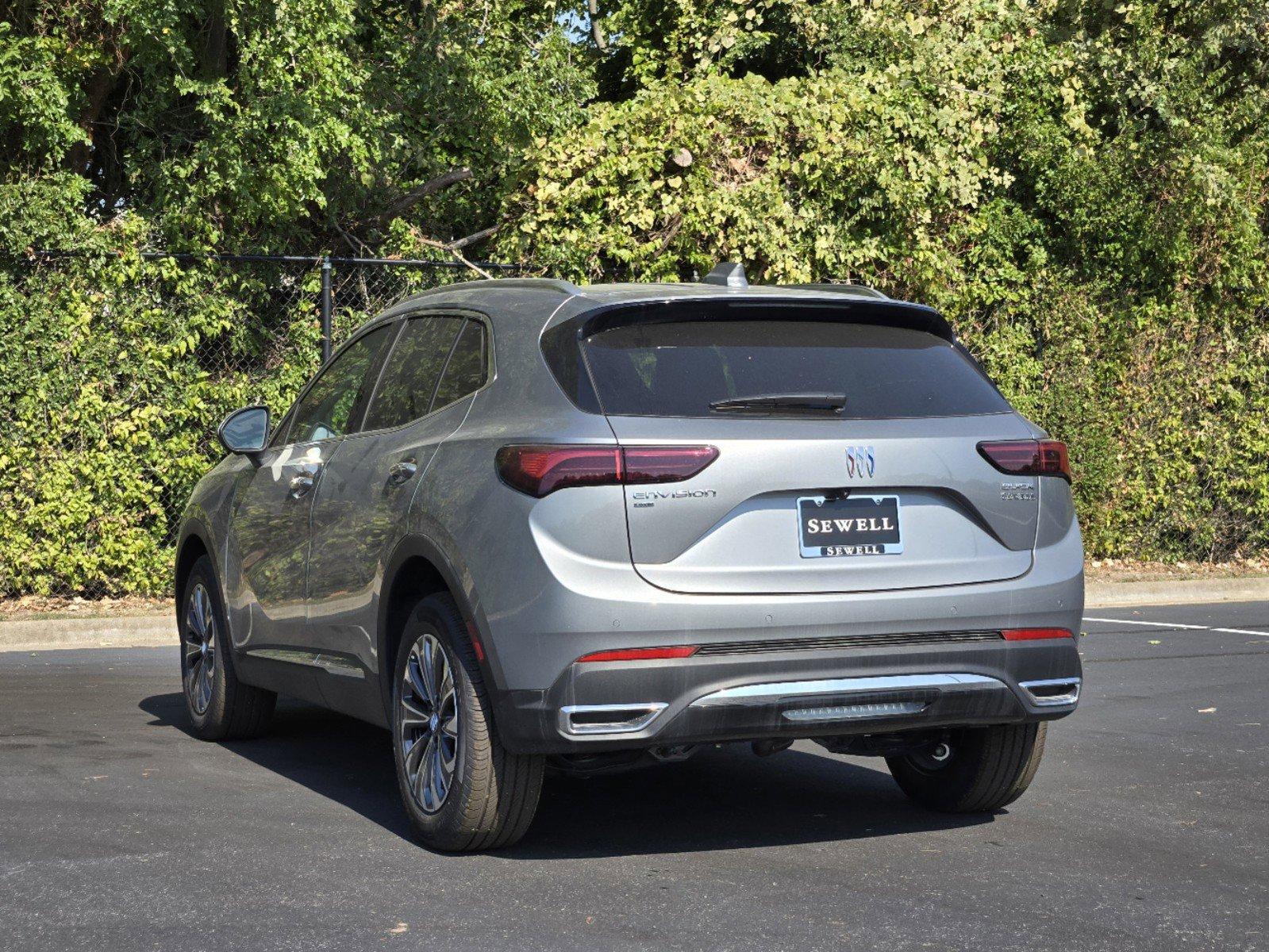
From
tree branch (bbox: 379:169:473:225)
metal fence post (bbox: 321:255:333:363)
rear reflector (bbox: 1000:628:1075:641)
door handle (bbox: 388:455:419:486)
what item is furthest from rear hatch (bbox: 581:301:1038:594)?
tree branch (bbox: 379:169:473:225)

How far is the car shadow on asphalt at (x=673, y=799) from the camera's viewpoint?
18.8 feet

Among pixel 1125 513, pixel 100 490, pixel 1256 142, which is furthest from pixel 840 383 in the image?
pixel 1256 142

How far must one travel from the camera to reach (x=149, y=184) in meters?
13.6

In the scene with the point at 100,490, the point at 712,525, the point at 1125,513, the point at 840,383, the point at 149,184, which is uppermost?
the point at 149,184

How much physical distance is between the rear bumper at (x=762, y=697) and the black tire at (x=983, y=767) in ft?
1.99

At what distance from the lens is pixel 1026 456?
17.9 feet

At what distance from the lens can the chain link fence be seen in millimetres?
12344

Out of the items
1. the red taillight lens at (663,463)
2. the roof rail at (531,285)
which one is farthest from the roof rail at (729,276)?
the red taillight lens at (663,463)

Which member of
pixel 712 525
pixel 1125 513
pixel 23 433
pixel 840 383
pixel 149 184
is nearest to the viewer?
pixel 712 525

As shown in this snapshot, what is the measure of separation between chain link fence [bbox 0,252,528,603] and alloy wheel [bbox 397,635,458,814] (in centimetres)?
749

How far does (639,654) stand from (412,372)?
5.74 ft

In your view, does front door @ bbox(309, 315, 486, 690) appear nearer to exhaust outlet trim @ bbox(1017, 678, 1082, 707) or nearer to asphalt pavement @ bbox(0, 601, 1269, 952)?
asphalt pavement @ bbox(0, 601, 1269, 952)

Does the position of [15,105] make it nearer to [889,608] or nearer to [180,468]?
[180,468]

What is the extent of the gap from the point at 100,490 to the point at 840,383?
8.44 metres
